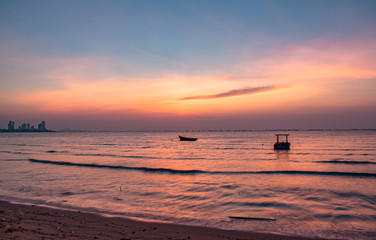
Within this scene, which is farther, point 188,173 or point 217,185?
point 188,173

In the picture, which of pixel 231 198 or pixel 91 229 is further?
pixel 231 198

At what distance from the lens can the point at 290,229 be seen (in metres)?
9.26

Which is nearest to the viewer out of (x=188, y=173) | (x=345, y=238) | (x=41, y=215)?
(x=345, y=238)

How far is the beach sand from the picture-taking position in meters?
7.46

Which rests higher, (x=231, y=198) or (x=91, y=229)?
(x=91, y=229)

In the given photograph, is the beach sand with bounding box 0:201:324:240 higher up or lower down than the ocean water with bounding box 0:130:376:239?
higher up

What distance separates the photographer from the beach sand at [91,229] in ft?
24.5

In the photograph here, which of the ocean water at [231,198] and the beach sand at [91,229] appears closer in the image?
the beach sand at [91,229]

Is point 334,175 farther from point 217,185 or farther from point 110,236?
point 110,236

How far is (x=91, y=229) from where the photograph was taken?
8.38 metres

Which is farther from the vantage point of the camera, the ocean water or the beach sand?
the ocean water

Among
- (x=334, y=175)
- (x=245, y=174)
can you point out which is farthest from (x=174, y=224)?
(x=334, y=175)

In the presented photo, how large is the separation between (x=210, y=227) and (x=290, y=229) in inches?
115

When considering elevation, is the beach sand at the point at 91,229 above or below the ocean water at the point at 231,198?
above
